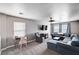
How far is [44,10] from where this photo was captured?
6.98ft

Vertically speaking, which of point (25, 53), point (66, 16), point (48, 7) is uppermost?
point (48, 7)

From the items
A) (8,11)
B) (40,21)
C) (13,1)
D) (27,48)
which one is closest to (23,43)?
(27,48)

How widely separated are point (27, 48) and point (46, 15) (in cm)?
104

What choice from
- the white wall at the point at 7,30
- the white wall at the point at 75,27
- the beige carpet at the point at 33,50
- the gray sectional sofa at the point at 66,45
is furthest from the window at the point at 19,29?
the white wall at the point at 75,27

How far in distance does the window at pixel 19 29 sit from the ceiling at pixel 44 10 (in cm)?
23

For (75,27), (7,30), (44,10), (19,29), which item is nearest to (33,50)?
(19,29)

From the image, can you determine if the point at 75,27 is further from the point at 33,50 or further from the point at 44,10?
the point at 33,50

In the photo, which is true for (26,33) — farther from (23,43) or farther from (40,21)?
(40,21)

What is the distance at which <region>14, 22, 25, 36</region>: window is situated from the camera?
204cm

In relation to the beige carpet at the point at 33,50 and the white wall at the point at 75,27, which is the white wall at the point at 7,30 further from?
the white wall at the point at 75,27

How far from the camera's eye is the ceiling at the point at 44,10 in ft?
6.56

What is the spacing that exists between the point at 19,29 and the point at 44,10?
844mm

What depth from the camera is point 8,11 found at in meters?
1.98

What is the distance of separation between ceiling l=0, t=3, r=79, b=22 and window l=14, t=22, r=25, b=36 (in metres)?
0.23
